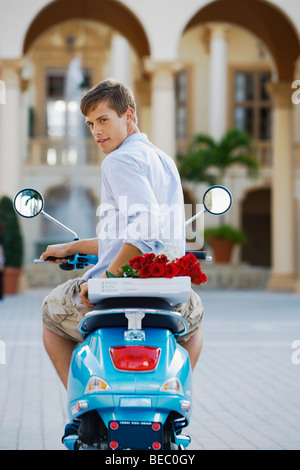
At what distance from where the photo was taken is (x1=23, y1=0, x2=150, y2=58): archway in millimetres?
19609

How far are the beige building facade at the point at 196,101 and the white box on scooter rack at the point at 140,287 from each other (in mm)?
16905

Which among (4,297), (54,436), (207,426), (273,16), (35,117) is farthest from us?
(35,117)

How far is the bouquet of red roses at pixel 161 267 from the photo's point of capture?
2955mm

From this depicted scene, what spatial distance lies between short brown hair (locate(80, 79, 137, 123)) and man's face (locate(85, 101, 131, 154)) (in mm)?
16

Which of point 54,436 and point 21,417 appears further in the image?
point 21,417

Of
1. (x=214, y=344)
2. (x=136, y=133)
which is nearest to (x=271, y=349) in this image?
(x=214, y=344)

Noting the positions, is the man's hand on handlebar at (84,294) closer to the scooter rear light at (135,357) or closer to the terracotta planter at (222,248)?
the scooter rear light at (135,357)

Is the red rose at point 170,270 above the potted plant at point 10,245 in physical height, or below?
above

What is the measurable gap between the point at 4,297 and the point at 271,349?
8901 millimetres

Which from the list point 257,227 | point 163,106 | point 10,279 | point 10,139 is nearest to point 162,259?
point 10,279

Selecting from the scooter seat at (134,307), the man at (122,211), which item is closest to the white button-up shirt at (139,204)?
the man at (122,211)

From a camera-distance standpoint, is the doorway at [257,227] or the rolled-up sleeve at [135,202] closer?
the rolled-up sleeve at [135,202]

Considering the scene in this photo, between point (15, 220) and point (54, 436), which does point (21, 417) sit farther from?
point (15, 220)

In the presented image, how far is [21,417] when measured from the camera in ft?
19.1
